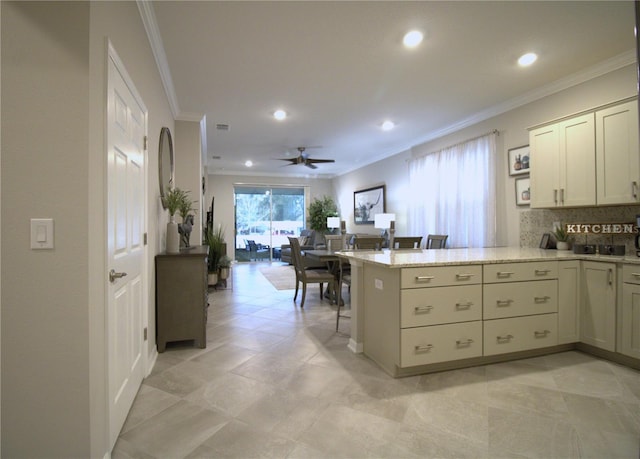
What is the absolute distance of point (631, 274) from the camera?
2.50 m

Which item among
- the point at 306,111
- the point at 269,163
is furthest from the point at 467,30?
the point at 269,163

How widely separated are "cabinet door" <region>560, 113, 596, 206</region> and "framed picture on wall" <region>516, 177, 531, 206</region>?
63cm

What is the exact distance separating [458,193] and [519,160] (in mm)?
1041

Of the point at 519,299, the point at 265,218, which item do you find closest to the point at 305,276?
the point at 519,299

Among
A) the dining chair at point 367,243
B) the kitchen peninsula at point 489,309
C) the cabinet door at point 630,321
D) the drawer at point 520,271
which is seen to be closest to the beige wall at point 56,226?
the kitchen peninsula at point 489,309

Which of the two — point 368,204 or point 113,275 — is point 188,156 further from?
point 368,204

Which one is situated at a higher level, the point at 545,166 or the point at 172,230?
the point at 545,166

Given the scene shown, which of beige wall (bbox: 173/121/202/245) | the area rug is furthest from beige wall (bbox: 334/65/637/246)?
beige wall (bbox: 173/121/202/245)

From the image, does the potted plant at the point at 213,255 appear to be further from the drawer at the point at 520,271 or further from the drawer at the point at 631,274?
the drawer at the point at 631,274

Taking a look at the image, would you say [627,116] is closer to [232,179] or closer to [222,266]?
[222,266]

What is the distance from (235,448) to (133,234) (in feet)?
4.47

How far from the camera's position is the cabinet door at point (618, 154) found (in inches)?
104

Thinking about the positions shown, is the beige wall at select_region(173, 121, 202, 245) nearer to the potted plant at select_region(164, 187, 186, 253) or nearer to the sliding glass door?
the potted plant at select_region(164, 187, 186, 253)

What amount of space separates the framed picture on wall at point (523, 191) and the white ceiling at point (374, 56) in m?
0.96
